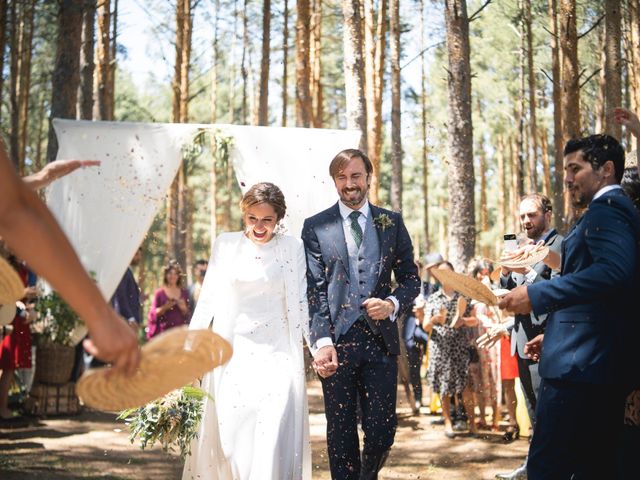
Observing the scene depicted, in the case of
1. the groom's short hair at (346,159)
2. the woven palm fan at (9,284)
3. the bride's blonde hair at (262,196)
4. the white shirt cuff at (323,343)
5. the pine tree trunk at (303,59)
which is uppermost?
the pine tree trunk at (303,59)

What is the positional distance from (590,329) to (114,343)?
106 inches

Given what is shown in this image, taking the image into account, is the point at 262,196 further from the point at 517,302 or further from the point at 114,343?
the point at 114,343

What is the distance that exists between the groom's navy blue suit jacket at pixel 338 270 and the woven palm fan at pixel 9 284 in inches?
116

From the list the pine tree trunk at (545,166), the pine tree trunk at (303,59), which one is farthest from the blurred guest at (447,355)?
the pine tree trunk at (545,166)

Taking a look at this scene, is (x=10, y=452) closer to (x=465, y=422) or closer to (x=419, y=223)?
(x=465, y=422)

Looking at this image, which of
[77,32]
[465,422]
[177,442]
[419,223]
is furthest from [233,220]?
[177,442]

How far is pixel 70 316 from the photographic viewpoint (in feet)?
36.2

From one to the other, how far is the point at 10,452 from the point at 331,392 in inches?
190

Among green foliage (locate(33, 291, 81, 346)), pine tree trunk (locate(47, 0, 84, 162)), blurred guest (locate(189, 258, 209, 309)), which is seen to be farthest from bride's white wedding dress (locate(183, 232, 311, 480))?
pine tree trunk (locate(47, 0, 84, 162))

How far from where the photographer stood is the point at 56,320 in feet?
36.4

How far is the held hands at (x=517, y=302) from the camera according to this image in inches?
145

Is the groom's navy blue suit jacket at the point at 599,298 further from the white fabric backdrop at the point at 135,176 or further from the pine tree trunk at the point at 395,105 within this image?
the pine tree trunk at the point at 395,105

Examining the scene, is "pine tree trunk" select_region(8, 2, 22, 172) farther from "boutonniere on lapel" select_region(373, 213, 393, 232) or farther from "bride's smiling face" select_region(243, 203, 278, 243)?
"boutonniere on lapel" select_region(373, 213, 393, 232)

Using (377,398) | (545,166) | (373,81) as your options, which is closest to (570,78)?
(373,81)
